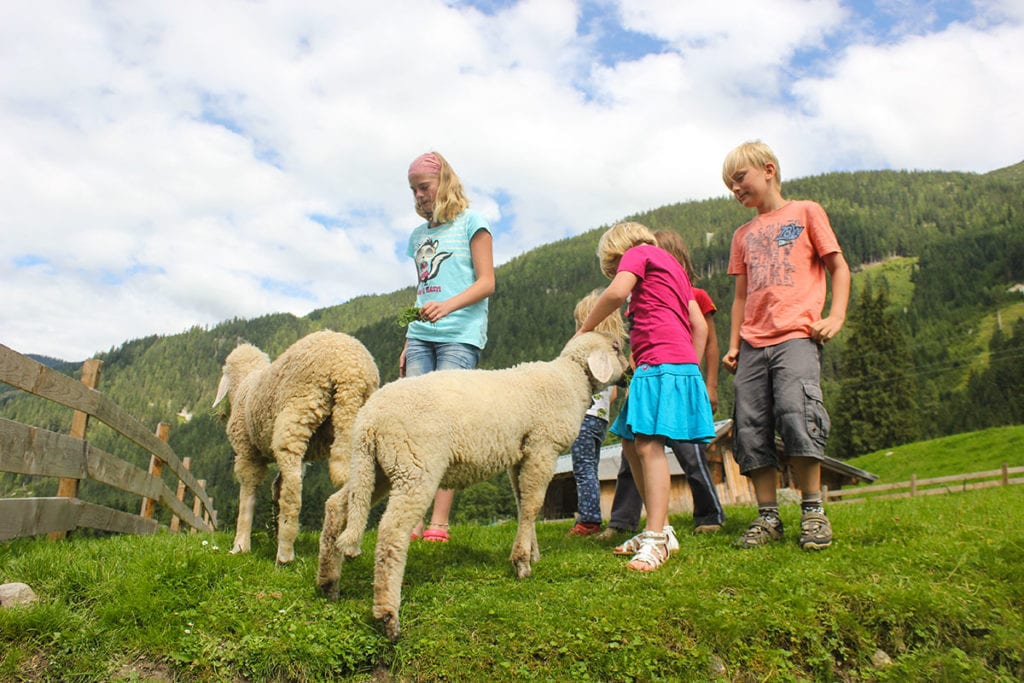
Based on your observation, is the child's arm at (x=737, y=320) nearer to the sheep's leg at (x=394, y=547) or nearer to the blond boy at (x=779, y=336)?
the blond boy at (x=779, y=336)

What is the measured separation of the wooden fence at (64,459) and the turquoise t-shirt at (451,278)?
3057 mm

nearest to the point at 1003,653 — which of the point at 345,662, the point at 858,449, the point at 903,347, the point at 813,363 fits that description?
the point at 813,363

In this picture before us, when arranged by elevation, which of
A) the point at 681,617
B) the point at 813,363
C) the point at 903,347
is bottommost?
the point at 681,617

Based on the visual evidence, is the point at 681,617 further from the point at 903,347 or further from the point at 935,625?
the point at 903,347

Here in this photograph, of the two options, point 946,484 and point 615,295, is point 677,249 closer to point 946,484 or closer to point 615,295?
point 615,295

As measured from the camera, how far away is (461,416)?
14.1ft

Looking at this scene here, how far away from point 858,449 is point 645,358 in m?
73.6

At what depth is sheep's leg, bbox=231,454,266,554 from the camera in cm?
563

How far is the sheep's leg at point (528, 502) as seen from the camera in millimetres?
4723

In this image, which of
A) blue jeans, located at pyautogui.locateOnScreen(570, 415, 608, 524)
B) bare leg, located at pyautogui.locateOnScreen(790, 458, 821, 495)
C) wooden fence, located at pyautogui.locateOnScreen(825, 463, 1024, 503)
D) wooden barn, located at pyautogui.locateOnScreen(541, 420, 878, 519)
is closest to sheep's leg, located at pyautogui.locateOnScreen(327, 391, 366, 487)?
blue jeans, located at pyautogui.locateOnScreen(570, 415, 608, 524)

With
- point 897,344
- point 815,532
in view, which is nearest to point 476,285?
point 815,532

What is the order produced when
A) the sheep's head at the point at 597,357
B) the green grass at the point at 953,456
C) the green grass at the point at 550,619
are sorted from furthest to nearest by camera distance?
the green grass at the point at 953,456 → the sheep's head at the point at 597,357 → the green grass at the point at 550,619

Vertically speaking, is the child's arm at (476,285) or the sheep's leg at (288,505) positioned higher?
the child's arm at (476,285)

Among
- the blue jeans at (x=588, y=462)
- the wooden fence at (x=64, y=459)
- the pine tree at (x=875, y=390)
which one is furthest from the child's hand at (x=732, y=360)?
the pine tree at (x=875, y=390)
